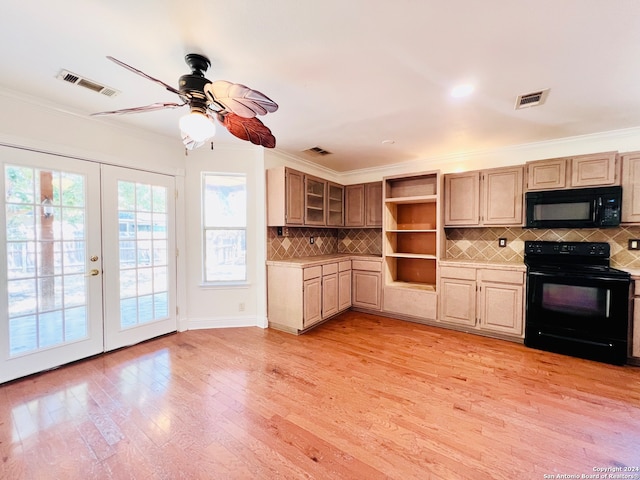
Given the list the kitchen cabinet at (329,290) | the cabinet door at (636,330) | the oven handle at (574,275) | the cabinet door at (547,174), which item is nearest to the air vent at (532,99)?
the cabinet door at (547,174)

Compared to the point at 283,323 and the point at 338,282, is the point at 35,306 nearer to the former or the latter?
the point at 283,323

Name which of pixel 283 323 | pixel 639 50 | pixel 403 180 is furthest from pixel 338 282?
pixel 639 50

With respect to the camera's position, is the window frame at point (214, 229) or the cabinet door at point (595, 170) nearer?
the cabinet door at point (595, 170)

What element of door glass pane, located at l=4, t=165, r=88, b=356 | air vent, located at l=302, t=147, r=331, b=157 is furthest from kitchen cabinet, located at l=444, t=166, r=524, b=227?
door glass pane, located at l=4, t=165, r=88, b=356

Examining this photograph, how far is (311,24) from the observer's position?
1.54 metres

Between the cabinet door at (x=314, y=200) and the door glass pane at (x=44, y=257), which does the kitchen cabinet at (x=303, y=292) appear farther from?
the door glass pane at (x=44, y=257)

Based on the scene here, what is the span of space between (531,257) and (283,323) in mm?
3294

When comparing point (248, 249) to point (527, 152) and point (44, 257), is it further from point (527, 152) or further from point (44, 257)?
point (527, 152)

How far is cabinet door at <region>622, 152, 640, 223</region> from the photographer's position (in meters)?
2.84

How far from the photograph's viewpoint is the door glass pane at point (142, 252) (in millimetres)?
3062

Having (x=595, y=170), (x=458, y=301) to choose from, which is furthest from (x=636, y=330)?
(x=595, y=170)

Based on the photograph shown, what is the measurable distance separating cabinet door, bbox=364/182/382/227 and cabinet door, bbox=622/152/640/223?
2732 mm

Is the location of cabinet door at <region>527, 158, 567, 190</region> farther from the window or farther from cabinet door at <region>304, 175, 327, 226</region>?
the window

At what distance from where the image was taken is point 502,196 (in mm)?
3486
